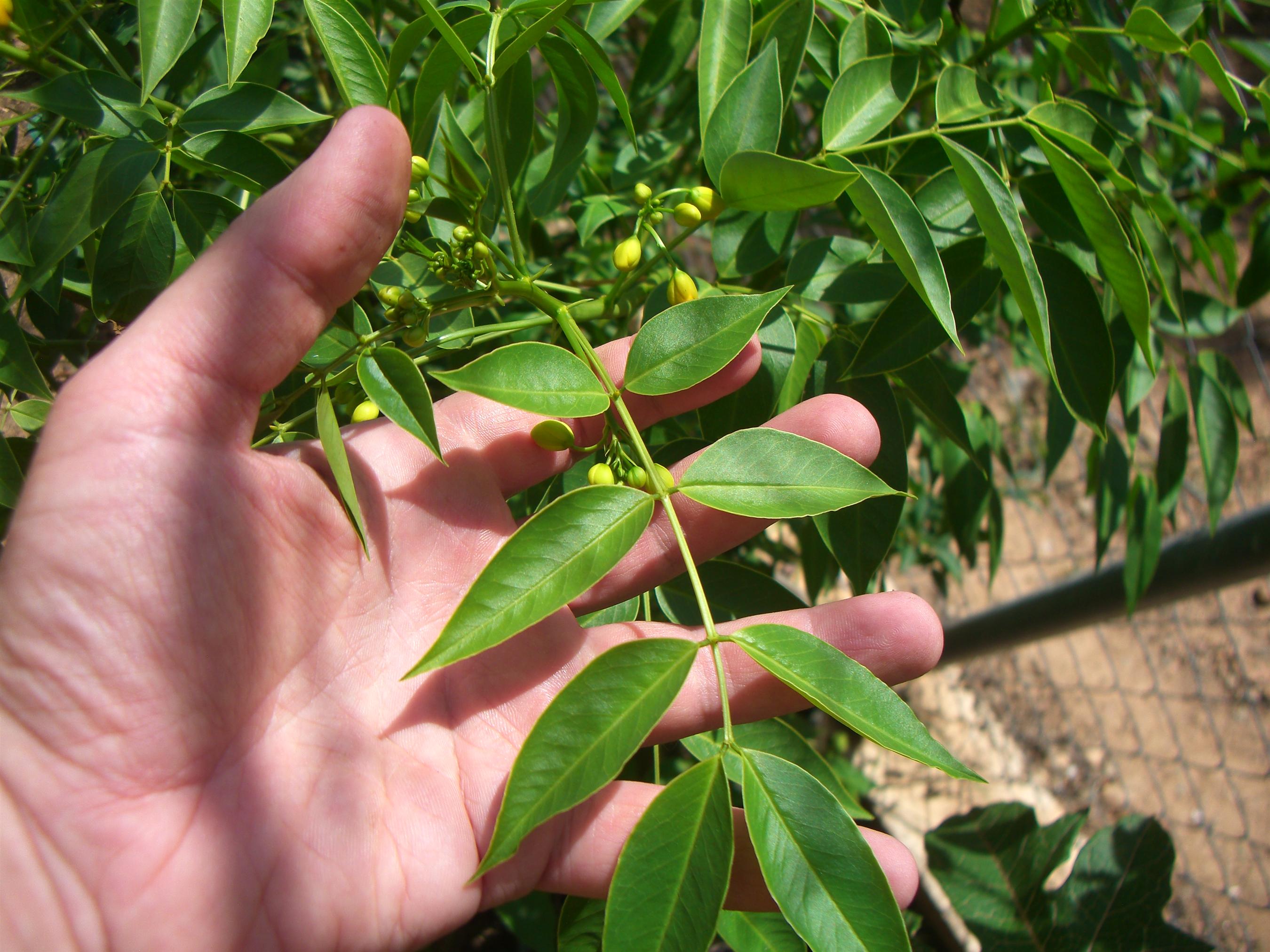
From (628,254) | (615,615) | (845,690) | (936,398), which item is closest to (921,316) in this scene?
(936,398)

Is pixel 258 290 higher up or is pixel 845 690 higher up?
pixel 258 290

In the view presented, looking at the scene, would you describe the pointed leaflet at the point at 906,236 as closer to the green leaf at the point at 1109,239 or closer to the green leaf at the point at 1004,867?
the green leaf at the point at 1109,239

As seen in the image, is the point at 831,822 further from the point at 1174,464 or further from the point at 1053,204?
the point at 1174,464

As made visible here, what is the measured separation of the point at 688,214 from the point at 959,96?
400mm

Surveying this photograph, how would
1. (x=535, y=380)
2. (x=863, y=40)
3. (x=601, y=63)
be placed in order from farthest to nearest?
1. (x=863, y=40)
2. (x=601, y=63)
3. (x=535, y=380)

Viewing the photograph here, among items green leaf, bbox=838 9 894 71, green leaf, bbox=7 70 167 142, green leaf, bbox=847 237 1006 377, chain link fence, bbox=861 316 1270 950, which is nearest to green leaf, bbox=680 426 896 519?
green leaf, bbox=847 237 1006 377

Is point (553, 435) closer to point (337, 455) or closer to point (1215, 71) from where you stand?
point (337, 455)

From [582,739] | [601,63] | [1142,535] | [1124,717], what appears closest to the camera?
[582,739]

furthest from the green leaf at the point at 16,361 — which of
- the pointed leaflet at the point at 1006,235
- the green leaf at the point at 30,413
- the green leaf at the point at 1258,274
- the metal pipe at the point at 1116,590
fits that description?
the green leaf at the point at 1258,274

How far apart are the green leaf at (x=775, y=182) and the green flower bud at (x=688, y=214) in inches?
2.2

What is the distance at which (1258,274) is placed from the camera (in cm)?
143

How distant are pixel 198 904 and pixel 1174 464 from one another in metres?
1.66

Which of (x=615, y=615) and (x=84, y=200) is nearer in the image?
(x=84, y=200)

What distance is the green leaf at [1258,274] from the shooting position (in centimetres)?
142
